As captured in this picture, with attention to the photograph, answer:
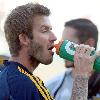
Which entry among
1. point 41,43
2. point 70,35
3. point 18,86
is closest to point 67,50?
point 41,43

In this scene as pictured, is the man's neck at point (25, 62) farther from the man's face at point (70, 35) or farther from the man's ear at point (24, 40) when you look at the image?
the man's face at point (70, 35)

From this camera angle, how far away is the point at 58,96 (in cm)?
210

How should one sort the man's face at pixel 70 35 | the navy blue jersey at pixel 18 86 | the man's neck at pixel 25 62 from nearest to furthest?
the navy blue jersey at pixel 18 86, the man's neck at pixel 25 62, the man's face at pixel 70 35

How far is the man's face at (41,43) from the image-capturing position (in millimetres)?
1679

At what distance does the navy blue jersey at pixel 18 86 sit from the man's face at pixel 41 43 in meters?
0.13

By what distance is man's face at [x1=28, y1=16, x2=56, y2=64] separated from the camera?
5.51 ft

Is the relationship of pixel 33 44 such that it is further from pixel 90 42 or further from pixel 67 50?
pixel 90 42

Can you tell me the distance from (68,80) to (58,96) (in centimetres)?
14

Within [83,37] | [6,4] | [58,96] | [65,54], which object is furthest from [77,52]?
[6,4]

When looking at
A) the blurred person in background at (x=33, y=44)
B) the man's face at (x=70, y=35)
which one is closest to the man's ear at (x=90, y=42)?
the man's face at (x=70, y=35)

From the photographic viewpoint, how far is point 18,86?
1.49 metres

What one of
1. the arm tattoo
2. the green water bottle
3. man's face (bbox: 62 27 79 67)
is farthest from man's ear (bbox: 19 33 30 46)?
man's face (bbox: 62 27 79 67)

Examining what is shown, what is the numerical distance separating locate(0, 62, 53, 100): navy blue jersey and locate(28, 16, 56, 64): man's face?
0.42ft

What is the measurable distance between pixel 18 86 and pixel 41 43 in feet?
0.85
